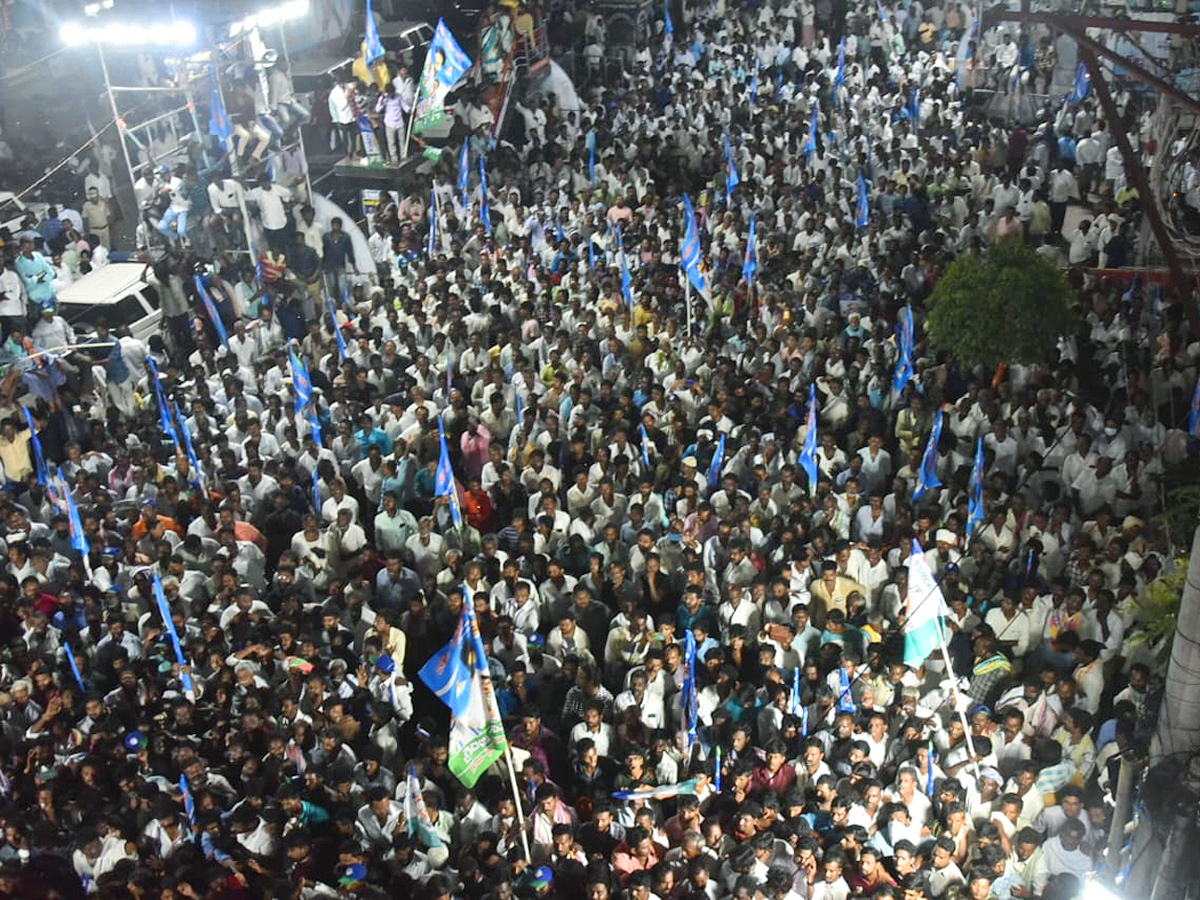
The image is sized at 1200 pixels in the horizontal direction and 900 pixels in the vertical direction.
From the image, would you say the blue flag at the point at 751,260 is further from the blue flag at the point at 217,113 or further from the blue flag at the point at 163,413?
the blue flag at the point at 217,113

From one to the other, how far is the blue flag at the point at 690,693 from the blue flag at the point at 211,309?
7.92 m

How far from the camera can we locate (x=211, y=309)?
14.9 metres

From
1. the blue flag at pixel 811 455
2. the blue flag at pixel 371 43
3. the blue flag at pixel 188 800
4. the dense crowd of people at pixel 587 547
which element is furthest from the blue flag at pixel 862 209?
the blue flag at pixel 188 800


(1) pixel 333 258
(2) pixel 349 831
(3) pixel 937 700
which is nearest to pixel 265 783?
(2) pixel 349 831

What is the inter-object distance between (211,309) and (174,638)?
658 cm

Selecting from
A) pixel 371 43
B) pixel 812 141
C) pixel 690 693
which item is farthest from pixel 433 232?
pixel 690 693

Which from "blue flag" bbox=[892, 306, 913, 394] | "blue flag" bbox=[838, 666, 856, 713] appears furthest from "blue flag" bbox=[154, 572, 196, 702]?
"blue flag" bbox=[892, 306, 913, 394]

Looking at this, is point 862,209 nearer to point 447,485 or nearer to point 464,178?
point 464,178

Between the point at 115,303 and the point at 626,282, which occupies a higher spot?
the point at 626,282

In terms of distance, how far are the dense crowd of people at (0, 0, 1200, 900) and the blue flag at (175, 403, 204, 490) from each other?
74 mm

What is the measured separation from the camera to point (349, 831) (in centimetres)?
759

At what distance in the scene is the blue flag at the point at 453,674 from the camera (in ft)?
25.6

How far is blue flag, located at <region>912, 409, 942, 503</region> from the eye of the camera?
34.3ft

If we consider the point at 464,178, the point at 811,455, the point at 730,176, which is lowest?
the point at 811,455
